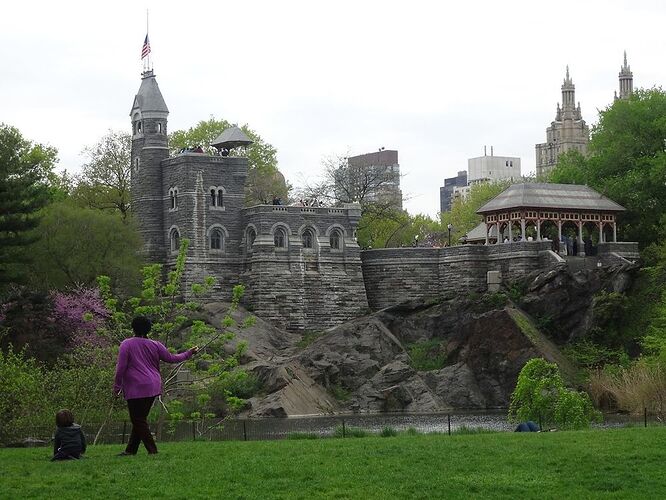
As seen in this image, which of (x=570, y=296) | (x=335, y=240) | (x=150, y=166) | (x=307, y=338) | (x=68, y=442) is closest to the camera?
(x=68, y=442)

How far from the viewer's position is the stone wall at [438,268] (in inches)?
2904

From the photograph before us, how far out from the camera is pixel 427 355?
234 feet

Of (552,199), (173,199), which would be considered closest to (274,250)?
(173,199)

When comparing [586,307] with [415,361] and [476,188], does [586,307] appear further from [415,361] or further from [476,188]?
[476,188]

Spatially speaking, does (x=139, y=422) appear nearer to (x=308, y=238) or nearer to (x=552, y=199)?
(x=308, y=238)

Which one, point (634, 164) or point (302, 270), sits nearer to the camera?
point (302, 270)

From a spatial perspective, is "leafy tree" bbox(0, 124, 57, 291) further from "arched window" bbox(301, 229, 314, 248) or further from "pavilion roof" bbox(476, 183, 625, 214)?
"pavilion roof" bbox(476, 183, 625, 214)

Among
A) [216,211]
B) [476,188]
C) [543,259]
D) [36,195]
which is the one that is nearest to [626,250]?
[543,259]

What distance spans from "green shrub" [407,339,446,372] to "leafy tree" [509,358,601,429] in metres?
26.3

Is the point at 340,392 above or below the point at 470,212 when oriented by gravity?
below

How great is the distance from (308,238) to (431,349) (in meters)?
9.66

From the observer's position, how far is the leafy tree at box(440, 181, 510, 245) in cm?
11250

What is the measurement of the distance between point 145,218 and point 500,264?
62.3 ft

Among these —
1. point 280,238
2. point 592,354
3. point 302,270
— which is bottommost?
point 592,354
